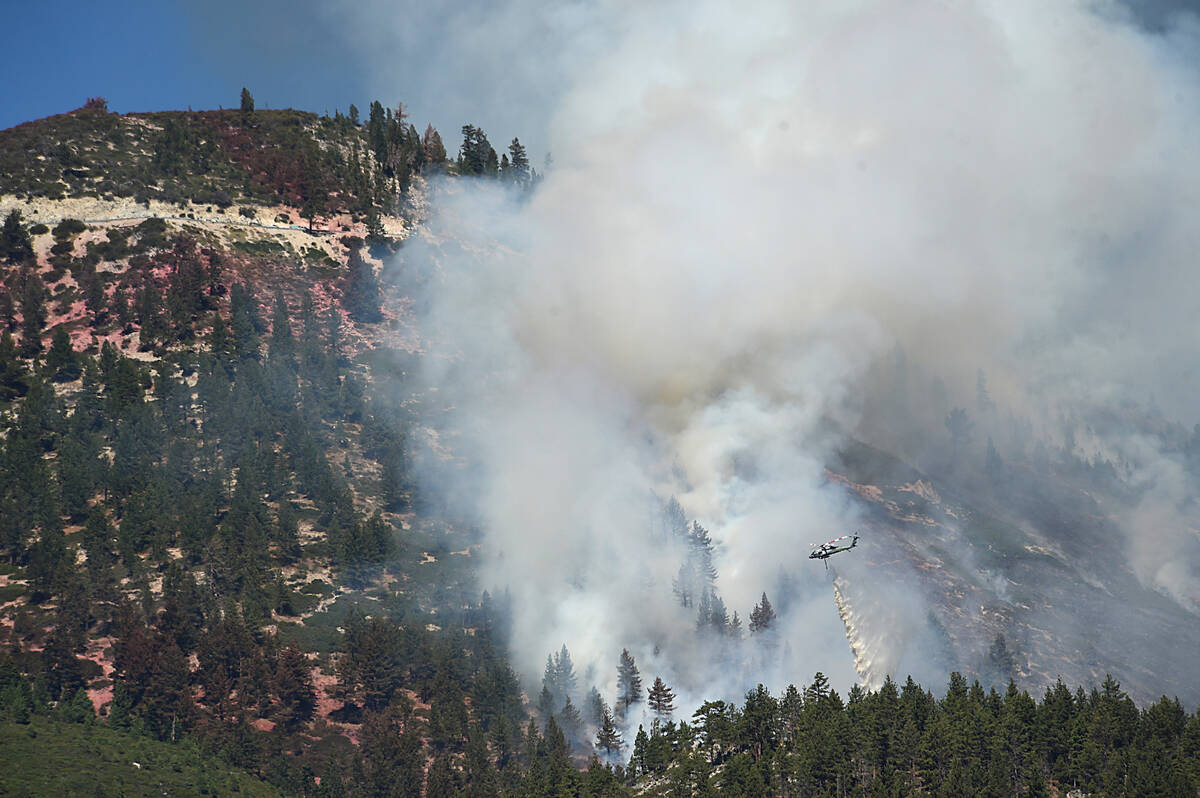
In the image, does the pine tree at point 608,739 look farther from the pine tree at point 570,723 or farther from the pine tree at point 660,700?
the pine tree at point 660,700

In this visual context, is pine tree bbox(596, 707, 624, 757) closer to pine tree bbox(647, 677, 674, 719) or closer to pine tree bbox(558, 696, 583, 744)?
pine tree bbox(558, 696, 583, 744)

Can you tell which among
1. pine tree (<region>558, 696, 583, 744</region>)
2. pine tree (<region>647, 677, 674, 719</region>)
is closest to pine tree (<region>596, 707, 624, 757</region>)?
pine tree (<region>558, 696, 583, 744</region>)

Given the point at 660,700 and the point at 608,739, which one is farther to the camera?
the point at 660,700

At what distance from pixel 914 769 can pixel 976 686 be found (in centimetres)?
2342

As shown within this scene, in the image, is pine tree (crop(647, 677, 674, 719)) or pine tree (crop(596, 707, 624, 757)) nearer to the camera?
pine tree (crop(596, 707, 624, 757))

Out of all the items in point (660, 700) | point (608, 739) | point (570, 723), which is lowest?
point (608, 739)

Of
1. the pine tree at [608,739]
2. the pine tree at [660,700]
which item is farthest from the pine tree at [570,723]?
the pine tree at [660,700]

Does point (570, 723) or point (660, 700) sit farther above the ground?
point (660, 700)

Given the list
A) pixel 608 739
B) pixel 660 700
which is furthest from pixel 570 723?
pixel 660 700

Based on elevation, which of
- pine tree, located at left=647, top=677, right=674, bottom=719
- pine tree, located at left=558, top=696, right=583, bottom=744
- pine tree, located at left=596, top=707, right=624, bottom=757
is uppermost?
pine tree, located at left=647, top=677, right=674, bottom=719

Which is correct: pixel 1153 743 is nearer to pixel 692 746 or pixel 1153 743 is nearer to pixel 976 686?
pixel 976 686

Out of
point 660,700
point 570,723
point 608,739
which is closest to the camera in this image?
point 608,739

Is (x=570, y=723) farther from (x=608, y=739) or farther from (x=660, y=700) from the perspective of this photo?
(x=660, y=700)

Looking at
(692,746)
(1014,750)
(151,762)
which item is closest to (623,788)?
(692,746)
